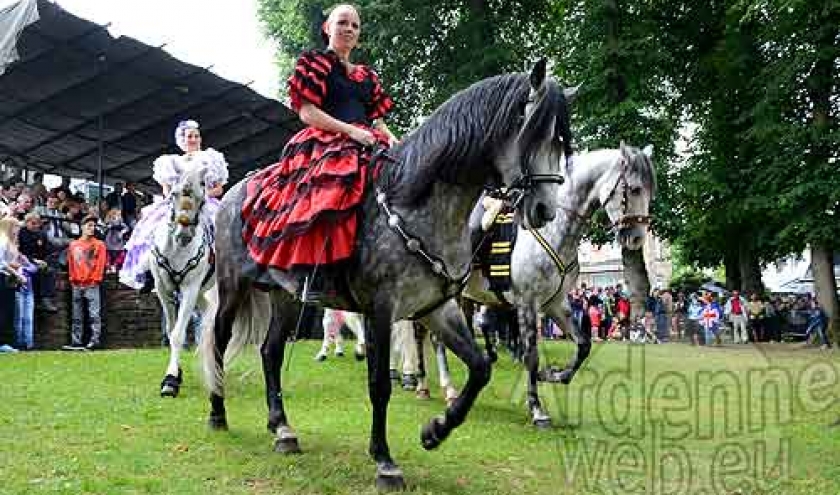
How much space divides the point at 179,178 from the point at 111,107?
12186mm

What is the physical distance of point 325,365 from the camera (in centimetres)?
1270

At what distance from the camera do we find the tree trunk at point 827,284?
80.1ft

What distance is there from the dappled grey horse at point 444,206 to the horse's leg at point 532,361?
274 cm

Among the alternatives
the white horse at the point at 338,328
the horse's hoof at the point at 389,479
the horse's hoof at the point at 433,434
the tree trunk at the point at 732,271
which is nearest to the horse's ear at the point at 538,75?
the horse's hoof at the point at 433,434

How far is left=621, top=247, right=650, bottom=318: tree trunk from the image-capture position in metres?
26.6

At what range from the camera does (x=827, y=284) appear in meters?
24.7

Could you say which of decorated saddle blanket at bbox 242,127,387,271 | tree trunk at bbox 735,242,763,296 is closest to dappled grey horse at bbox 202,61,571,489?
decorated saddle blanket at bbox 242,127,387,271

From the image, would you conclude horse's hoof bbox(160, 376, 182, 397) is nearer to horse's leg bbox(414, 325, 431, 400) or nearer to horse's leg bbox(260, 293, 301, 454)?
horse's leg bbox(260, 293, 301, 454)

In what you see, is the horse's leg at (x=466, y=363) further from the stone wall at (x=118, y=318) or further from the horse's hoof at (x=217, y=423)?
the stone wall at (x=118, y=318)

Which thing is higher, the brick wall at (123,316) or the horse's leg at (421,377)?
the brick wall at (123,316)

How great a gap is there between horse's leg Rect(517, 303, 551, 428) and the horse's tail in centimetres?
284

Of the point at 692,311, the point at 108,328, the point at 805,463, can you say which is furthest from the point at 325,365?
the point at 692,311

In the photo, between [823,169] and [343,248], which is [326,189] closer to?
[343,248]

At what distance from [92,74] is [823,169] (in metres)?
19.3
